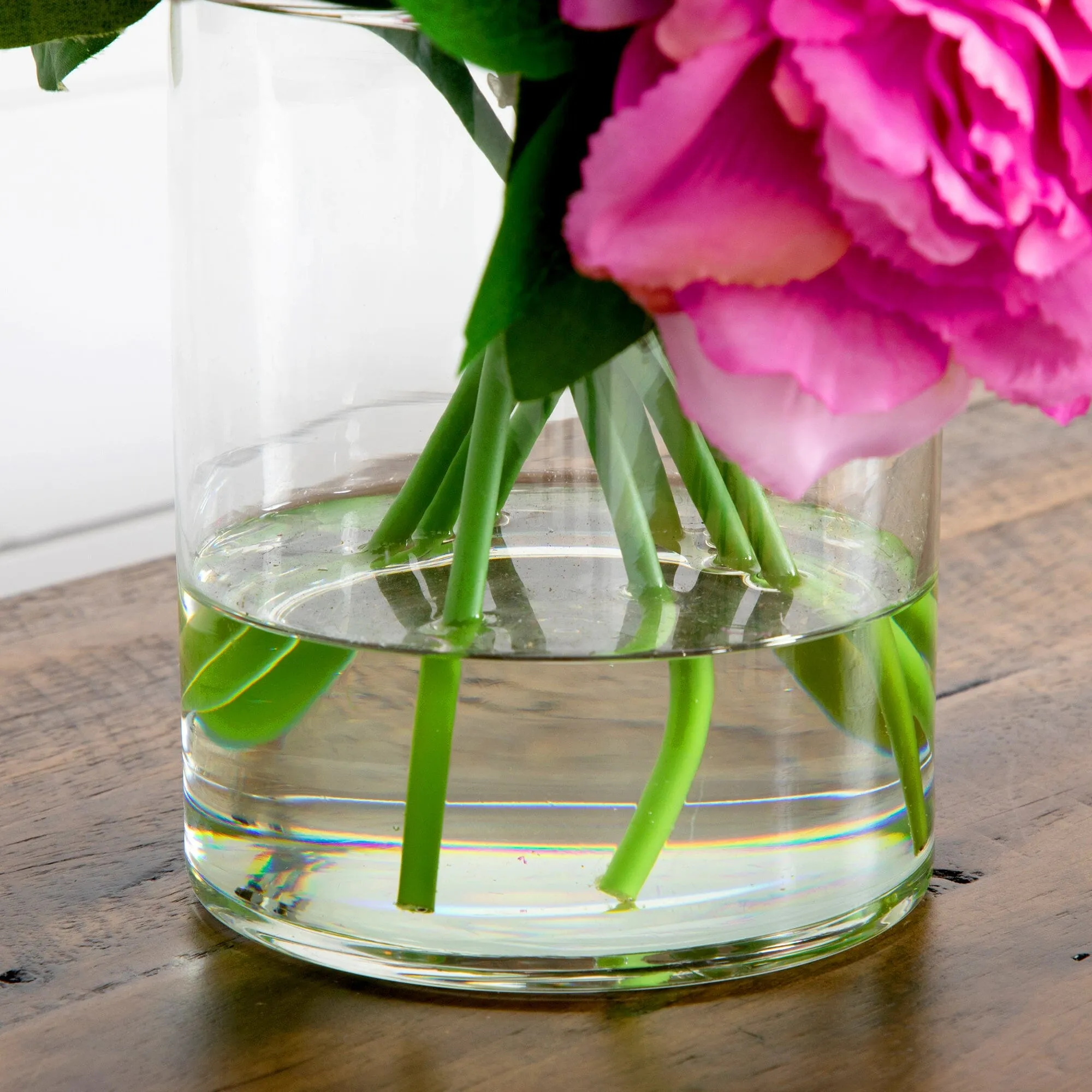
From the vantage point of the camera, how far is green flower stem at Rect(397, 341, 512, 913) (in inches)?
13.3

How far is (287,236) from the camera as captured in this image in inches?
13.9

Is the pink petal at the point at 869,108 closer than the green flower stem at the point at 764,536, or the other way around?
the pink petal at the point at 869,108

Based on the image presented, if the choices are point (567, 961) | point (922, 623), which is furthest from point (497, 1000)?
point (922, 623)

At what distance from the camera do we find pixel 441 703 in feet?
1.11

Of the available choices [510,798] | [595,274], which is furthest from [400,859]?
[595,274]

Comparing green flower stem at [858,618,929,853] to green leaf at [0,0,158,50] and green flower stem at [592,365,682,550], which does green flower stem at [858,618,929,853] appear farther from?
green leaf at [0,0,158,50]

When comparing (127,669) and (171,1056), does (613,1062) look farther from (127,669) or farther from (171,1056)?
(127,669)

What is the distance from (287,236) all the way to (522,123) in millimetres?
84

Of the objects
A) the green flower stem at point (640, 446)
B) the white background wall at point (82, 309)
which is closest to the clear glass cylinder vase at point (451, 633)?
the green flower stem at point (640, 446)

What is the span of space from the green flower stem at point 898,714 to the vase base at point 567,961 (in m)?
0.02

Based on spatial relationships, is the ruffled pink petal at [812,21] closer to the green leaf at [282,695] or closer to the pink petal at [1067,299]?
the pink petal at [1067,299]

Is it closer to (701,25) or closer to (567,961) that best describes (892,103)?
(701,25)

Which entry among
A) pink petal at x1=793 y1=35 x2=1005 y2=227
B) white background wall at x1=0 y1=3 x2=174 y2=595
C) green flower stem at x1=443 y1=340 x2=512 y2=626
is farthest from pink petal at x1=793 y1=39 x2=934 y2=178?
white background wall at x1=0 y1=3 x2=174 y2=595

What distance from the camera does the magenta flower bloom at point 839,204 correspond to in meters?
0.25
